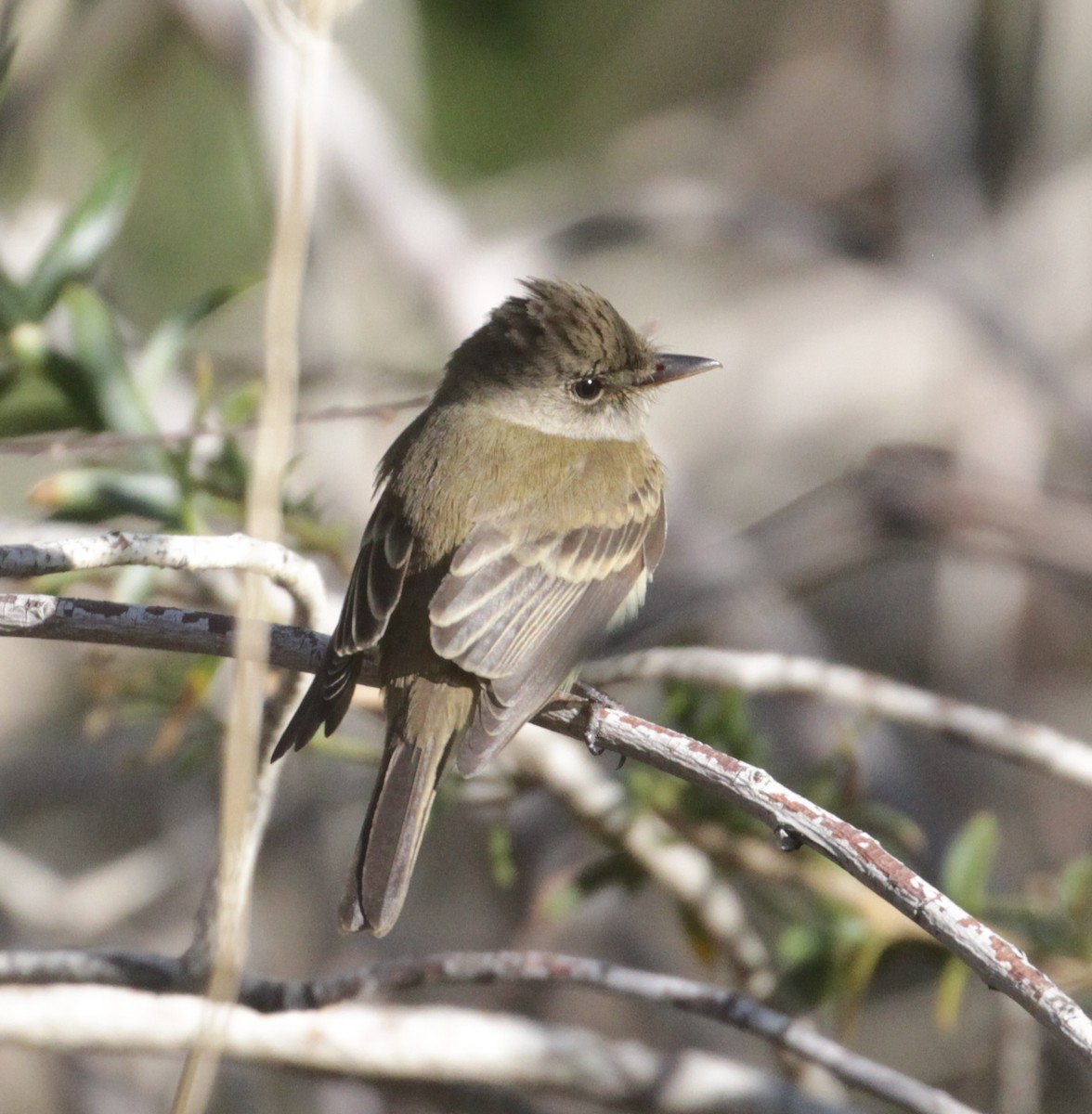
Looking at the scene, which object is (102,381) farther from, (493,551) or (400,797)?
(400,797)

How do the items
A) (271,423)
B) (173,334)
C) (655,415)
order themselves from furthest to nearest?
(655,415), (173,334), (271,423)

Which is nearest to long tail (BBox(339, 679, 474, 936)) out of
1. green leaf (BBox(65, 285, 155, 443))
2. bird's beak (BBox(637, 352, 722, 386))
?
green leaf (BBox(65, 285, 155, 443))


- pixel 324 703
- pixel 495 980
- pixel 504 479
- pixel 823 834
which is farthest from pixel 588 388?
pixel 823 834

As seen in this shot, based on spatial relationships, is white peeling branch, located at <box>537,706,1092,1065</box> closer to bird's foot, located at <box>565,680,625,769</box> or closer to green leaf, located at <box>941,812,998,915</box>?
bird's foot, located at <box>565,680,625,769</box>

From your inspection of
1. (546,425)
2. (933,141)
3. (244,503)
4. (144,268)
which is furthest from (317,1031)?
(933,141)

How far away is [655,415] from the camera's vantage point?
700 cm

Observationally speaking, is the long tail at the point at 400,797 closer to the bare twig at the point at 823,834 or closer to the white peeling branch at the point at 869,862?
the bare twig at the point at 823,834

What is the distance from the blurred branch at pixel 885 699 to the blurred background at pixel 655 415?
0.62 feet

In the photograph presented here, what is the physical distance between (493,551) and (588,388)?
865 mm

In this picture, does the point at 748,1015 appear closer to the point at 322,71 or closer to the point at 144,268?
the point at 322,71

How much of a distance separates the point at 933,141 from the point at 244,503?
4.48 metres

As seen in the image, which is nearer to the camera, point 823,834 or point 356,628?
point 823,834

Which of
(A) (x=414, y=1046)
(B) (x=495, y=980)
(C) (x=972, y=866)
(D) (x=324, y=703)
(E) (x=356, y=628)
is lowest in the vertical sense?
(A) (x=414, y=1046)

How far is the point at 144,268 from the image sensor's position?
6781 mm
